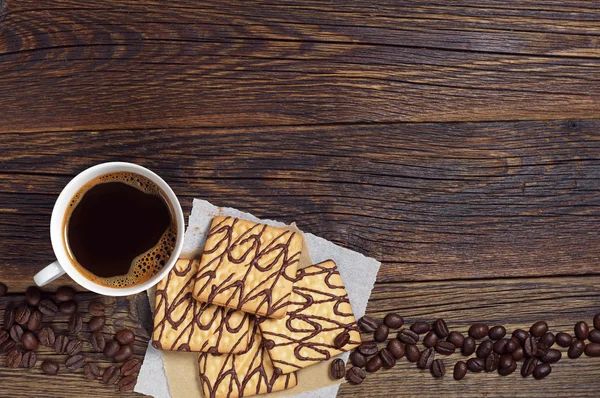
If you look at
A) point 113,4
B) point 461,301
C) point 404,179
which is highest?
point 113,4

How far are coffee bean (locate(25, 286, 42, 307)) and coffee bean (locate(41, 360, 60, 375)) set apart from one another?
0.43 feet

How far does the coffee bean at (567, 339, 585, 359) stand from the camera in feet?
4.66

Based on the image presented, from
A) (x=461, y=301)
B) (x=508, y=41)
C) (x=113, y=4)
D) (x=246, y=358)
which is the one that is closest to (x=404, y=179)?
(x=461, y=301)

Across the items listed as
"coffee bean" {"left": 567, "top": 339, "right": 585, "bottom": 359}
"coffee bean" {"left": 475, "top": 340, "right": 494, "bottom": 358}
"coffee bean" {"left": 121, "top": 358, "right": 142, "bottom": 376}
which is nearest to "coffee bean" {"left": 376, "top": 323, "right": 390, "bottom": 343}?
"coffee bean" {"left": 475, "top": 340, "right": 494, "bottom": 358}

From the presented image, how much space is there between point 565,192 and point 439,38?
0.47 meters

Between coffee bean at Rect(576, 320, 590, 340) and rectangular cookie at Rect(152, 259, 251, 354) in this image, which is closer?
rectangular cookie at Rect(152, 259, 251, 354)

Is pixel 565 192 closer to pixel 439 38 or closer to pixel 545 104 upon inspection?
pixel 545 104

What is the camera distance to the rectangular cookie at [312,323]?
1.34 m

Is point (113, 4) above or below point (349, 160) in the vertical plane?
above

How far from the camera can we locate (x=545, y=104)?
1457 mm

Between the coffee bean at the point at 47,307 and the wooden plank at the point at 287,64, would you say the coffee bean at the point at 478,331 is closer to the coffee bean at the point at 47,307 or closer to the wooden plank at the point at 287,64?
the wooden plank at the point at 287,64

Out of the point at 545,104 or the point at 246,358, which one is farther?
the point at 545,104

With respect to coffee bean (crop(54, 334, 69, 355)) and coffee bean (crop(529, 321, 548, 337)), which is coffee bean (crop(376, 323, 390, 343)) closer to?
coffee bean (crop(529, 321, 548, 337))

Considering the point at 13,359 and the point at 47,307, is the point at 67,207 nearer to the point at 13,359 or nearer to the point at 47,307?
the point at 47,307
